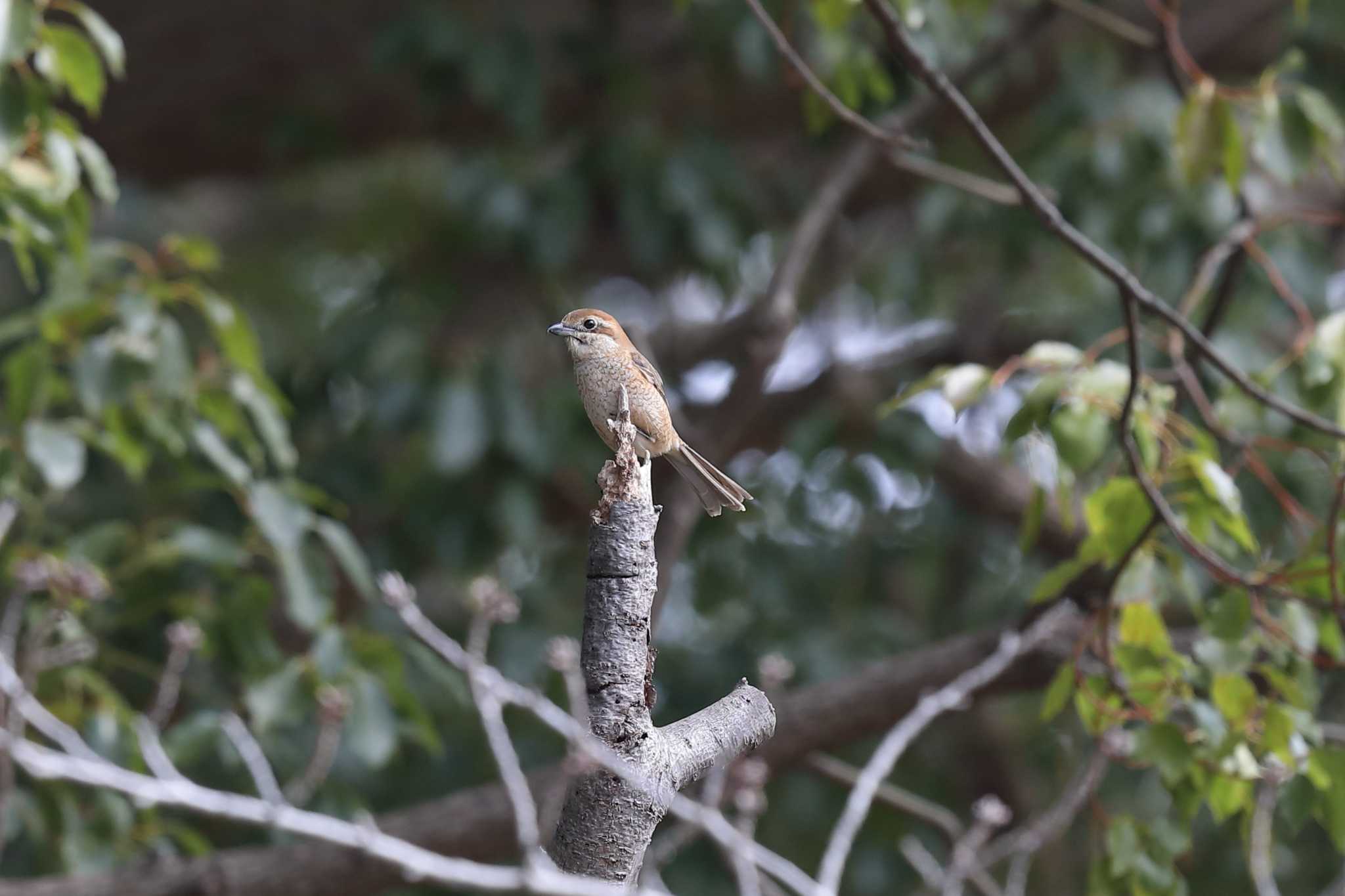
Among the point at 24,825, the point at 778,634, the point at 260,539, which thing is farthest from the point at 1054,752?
the point at 24,825

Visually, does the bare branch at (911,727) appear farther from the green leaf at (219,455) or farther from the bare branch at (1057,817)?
the green leaf at (219,455)

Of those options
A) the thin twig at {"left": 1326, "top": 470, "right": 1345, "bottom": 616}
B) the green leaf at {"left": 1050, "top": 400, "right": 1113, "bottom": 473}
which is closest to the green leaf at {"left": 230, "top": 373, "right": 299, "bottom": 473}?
the green leaf at {"left": 1050, "top": 400, "right": 1113, "bottom": 473}

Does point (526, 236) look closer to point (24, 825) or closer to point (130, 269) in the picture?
point (130, 269)

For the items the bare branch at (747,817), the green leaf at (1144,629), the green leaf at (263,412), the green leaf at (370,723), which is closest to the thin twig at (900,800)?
the green leaf at (1144,629)

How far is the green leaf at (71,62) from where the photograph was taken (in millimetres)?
3436

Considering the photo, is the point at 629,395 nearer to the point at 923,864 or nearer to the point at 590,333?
the point at 590,333

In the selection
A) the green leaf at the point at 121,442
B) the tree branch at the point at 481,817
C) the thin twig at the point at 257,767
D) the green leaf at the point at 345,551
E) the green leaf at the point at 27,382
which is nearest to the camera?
the thin twig at the point at 257,767

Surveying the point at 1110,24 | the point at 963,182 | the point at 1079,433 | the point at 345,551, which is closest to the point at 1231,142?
the point at 1110,24

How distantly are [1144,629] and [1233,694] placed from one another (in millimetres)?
294

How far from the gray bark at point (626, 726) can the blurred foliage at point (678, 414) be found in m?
1.38

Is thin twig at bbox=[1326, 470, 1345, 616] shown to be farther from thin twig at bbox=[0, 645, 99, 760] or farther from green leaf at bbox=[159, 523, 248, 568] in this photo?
green leaf at bbox=[159, 523, 248, 568]

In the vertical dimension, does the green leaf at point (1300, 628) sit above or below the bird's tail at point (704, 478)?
below

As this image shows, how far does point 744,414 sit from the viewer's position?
5.14 meters

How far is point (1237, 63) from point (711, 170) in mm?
2649
